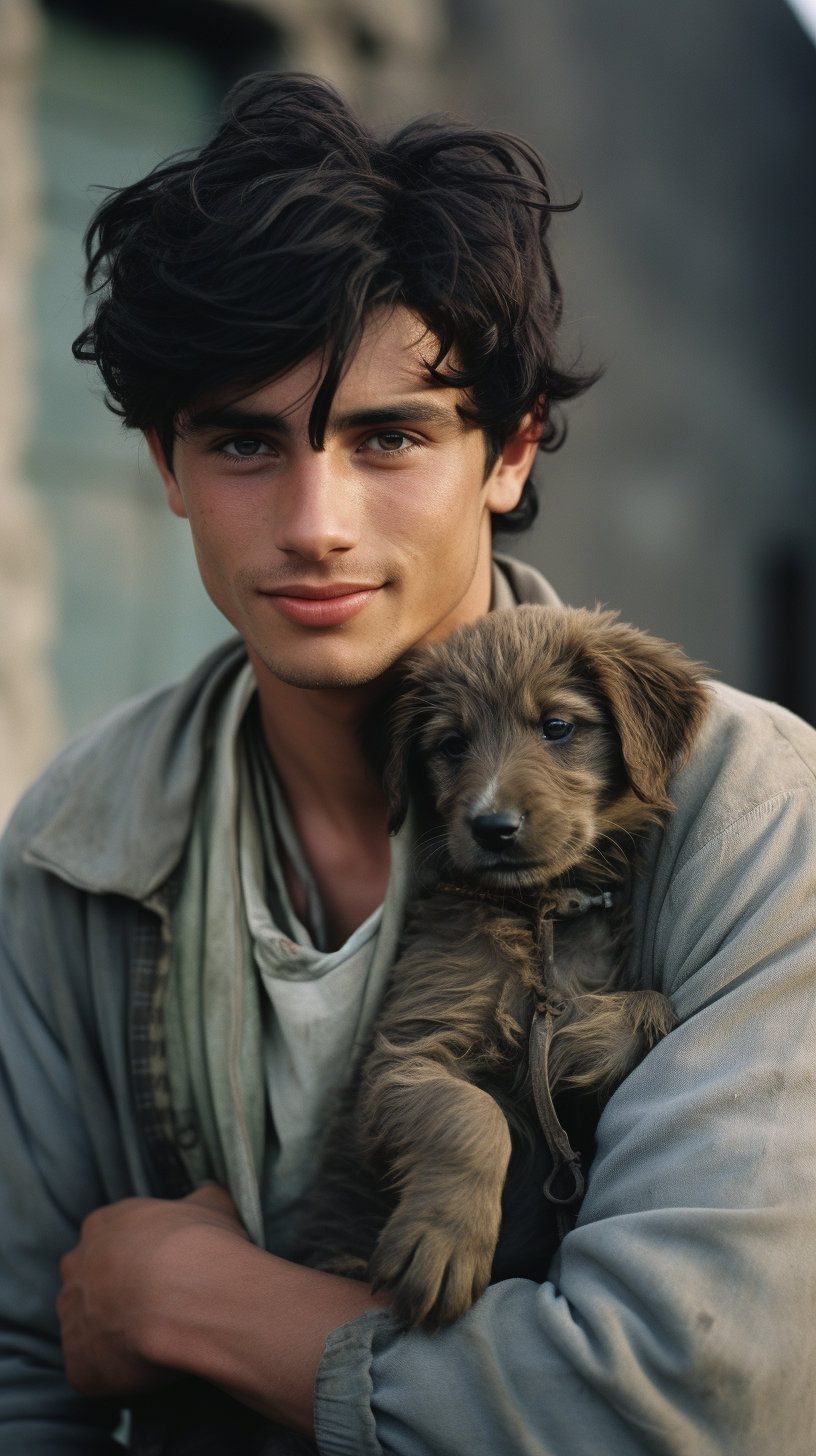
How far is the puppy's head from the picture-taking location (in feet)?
8.23

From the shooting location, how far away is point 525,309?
2930 millimetres

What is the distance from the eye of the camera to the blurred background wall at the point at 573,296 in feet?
19.8

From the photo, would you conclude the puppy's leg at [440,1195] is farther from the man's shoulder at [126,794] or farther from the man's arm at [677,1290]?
the man's shoulder at [126,794]

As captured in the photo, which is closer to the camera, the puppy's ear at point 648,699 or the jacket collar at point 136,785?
the puppy's ear at point 648,699

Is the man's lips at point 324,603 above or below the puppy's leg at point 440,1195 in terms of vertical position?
above

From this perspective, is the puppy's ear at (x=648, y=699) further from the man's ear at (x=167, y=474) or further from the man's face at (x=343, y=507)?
the man's ear at (x=167, y=474)

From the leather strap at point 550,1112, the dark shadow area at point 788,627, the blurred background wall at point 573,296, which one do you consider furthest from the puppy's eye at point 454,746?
the dark shadow area at point 788,627

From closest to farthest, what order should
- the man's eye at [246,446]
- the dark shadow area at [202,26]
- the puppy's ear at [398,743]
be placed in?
the man's eye at [246,446] < the puppy's ear at [398,743] < the dark shadow area at [202,26]

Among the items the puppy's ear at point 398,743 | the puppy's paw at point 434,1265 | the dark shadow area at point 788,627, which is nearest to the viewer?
the puppy's paw at point 434,1265

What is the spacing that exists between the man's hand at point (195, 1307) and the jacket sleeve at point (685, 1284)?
0.14 m

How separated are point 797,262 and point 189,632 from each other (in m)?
5.83

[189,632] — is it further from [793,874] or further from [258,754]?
[793,874]

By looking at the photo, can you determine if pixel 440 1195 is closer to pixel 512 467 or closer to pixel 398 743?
pixel 398 743

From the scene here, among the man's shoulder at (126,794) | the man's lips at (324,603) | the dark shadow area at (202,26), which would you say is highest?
the dark shadow area at (202,26)
